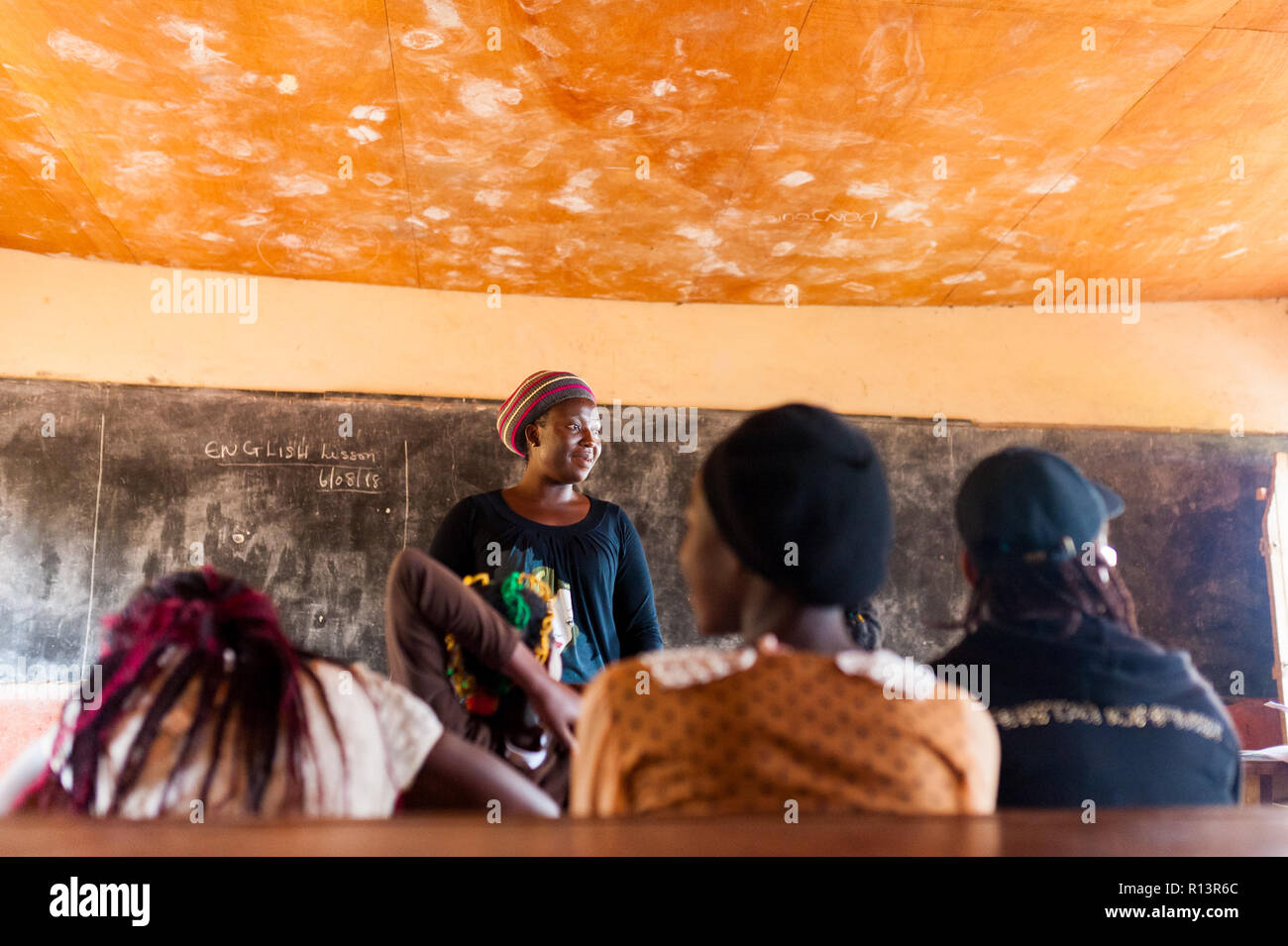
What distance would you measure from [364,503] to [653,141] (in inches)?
76.8

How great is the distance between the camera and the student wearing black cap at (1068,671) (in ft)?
3.47

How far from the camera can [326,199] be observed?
3.36m

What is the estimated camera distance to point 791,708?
82 cm

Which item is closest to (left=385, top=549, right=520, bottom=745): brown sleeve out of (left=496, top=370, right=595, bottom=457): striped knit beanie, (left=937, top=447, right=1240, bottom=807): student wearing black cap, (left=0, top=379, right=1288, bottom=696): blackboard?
(left=937, top=447, right=1240, bottom=807): student wearing black cap

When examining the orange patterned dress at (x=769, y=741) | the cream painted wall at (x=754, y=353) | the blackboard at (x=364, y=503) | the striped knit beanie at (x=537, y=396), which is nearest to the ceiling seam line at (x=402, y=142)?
the cream painted wall at (x=754, y=353)

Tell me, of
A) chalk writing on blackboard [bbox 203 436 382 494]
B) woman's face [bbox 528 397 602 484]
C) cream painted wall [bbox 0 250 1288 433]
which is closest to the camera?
woman's face [bbox 528 397 602 484]

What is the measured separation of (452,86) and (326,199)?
0.89 meters

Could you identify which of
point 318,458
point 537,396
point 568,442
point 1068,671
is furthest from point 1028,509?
point 318,458

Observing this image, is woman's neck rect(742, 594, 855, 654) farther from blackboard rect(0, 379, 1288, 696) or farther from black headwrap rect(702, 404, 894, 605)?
blackboard rect(0, 379, 1288, 696)

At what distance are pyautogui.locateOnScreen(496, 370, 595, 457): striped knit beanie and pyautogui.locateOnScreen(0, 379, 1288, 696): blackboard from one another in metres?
1.54

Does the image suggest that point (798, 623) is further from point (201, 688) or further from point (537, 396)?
point (537, 396)

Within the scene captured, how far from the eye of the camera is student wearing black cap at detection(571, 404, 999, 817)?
81 cm

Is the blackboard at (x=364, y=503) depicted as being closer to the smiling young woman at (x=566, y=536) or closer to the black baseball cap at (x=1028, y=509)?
the smiling young woman at (x=566, y=536)

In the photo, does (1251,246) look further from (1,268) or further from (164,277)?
(1,268)
